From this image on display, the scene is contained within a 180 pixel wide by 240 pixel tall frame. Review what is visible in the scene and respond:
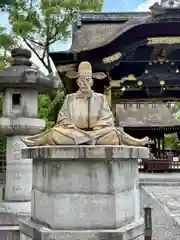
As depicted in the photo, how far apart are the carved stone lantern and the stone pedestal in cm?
337

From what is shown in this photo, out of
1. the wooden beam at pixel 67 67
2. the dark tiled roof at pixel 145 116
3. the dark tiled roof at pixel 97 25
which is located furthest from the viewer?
the dark tiled roof at pixel 145 116

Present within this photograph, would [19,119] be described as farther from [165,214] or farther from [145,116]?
[145,116]

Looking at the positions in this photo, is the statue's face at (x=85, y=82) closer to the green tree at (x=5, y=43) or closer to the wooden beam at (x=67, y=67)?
the wooden beam at (x=67, y=67)

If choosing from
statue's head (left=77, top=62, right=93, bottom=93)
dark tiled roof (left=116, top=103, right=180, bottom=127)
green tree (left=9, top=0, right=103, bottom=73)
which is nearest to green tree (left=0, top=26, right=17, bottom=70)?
green tree (left=9, top=0, right=103, bottom=73)

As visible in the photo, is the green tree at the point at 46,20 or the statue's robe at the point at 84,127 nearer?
the statue's robe at the point at 84,127

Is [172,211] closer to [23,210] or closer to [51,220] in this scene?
[23,210]

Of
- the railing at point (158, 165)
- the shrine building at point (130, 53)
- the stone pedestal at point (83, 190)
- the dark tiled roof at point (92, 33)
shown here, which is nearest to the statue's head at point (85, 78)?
the stone pedestal at point (83, 190)

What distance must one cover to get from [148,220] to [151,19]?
807 centimetres

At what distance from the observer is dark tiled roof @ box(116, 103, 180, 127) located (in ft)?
77.3

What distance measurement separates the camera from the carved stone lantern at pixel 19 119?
7320 millimetres

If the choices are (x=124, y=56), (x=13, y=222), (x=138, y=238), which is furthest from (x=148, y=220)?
(x=124, y=56)

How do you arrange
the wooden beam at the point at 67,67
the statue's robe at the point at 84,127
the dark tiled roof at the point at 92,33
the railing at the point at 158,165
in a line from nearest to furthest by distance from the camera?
1. the statue's robe at the point at 84,127
2. the wooden beam at the point at 67,67
3. the dark tiled roof at the point at 92,33
4. the railing at the point at 158,165

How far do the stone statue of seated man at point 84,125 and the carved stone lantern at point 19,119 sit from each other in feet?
10.6

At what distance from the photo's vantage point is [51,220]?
3842 mm
